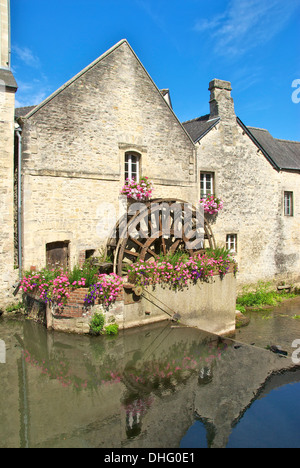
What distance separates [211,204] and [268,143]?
5440mm

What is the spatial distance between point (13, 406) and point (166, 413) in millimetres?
2043

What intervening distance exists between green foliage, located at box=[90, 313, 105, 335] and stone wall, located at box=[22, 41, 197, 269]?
2.35 m

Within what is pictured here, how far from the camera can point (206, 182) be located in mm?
12102

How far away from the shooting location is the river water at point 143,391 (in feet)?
13.3

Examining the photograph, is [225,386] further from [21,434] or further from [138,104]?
[138,104]

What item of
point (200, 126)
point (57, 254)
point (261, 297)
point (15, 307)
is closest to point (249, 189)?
point (200, 126)

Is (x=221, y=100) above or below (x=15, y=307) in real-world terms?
above

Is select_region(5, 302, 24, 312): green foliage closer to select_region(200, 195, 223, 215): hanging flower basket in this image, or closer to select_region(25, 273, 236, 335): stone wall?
select_region(25, 273, 236, 335): stone wall

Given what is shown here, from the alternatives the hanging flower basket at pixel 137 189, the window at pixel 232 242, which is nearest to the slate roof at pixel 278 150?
the window at pixel 232 242

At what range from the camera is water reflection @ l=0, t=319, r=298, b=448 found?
4.07m

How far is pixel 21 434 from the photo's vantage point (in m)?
3.98

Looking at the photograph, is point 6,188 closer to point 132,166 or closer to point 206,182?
point 132,166

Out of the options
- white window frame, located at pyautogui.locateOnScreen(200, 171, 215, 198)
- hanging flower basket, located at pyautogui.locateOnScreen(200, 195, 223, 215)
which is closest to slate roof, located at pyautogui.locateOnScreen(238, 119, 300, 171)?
white window frame, located at pyautogui.locateOnScreen(200, 171, 215, 198)
